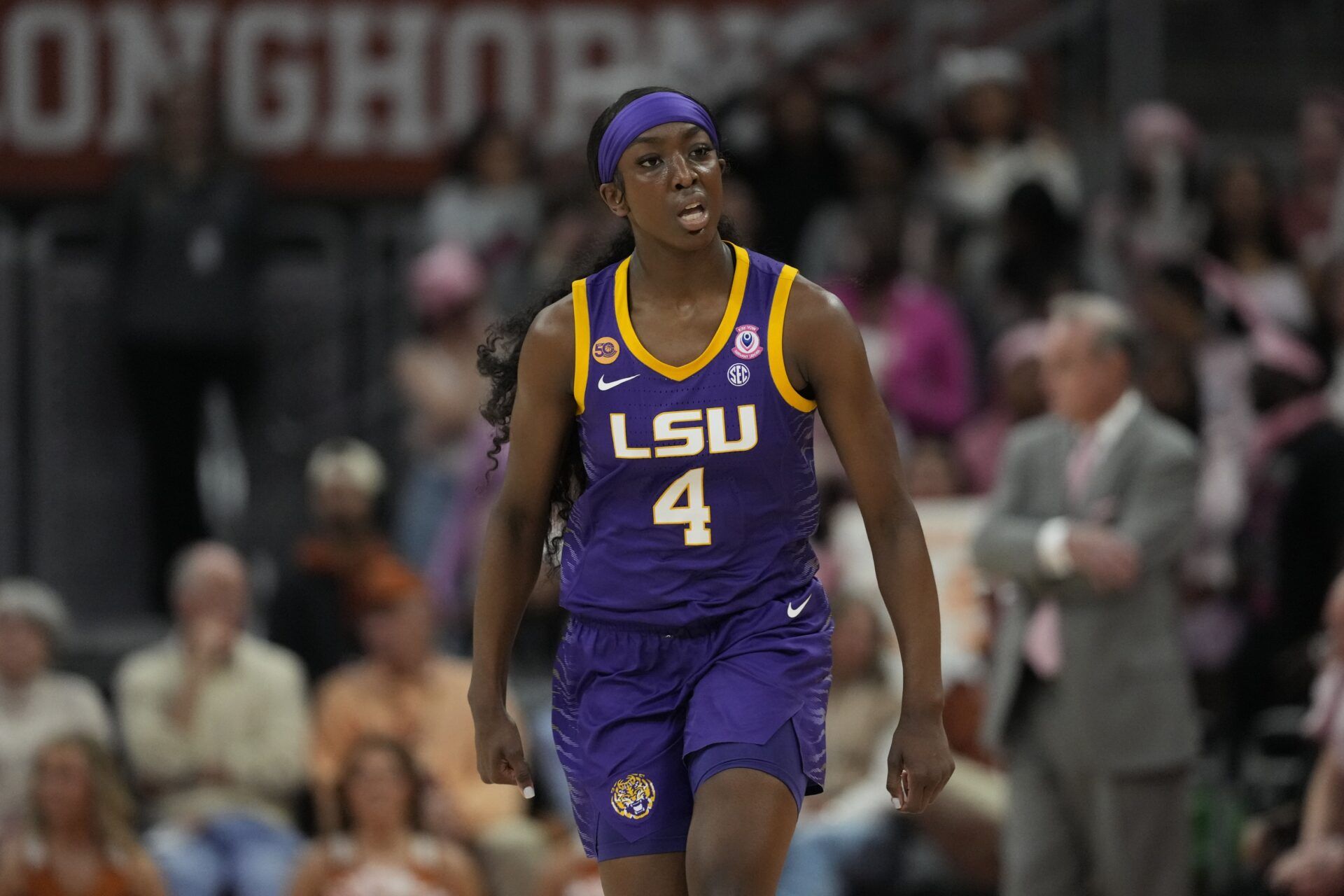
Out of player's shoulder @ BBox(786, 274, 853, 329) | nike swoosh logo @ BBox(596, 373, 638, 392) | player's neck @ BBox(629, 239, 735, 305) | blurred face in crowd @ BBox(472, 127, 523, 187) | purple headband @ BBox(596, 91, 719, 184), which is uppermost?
blurred face in crowd @ BBox(472, 127, 523, 187)

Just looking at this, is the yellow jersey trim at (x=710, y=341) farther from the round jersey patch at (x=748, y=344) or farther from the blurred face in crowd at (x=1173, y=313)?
the blurred face in crowd at (x=1173, y=313)

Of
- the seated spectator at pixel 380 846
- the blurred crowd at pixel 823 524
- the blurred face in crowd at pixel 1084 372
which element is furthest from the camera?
the blurred crowd at pixel 823 524

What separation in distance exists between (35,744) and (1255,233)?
5.87 m

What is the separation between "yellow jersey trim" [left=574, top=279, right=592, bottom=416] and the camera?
194 inches

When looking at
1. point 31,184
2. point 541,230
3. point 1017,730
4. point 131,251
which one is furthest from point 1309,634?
point 31,184

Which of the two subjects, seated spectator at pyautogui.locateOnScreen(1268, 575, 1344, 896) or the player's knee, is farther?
seated spectator at pyautogui.locateOnScreen(1268, 575, 1344, 896)

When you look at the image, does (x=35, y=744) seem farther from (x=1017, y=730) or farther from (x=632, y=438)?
(x=632, y=438)

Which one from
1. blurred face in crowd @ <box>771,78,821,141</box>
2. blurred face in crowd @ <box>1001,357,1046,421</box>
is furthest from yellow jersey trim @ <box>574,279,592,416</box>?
blurred face in crowd @ <box>771,78,821,141</box>

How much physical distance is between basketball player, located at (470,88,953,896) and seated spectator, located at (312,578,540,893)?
4.34 metres

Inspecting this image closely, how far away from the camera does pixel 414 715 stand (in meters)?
9.45

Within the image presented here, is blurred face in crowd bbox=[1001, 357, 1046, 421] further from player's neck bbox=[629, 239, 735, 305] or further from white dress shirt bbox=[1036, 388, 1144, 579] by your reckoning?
player's neck bbox=[629, 239, 735, 305]

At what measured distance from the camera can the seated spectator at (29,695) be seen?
30.4 feet

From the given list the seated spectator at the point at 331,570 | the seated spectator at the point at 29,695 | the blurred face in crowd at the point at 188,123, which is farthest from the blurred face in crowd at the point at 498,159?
the seated spectator at the point at 29,695

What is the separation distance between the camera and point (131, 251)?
37.6 feet
